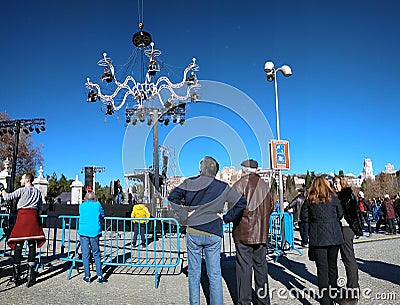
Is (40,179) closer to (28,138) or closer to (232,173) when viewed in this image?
(28,138)

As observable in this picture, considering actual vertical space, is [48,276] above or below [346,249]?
below

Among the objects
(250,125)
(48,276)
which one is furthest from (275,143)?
(48,276)

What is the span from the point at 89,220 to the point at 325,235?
12.5 feet

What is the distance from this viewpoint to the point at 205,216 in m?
3.82

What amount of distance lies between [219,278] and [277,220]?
4.68 m

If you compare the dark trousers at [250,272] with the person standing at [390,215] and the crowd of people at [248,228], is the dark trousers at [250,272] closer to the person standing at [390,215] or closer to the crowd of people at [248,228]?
the crowd of people at [248,228]

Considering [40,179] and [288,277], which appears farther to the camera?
[40,179]

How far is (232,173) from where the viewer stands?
4852 millimetres

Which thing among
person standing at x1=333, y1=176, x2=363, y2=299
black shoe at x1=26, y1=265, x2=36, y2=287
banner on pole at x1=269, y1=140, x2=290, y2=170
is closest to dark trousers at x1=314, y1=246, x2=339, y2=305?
person standing at x1=333, y1=176, x2=363, y2=299

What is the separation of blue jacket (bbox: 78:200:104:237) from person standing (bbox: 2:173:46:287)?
2.41ft

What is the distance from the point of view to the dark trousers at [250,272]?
380cm

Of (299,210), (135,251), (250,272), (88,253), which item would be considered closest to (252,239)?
(250,272)

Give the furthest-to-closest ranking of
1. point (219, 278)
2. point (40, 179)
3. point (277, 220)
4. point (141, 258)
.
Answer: point (40, 179) → point (277, 220) → point (141, 258) → point (219, 278)

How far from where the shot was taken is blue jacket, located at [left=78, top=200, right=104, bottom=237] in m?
5.56
